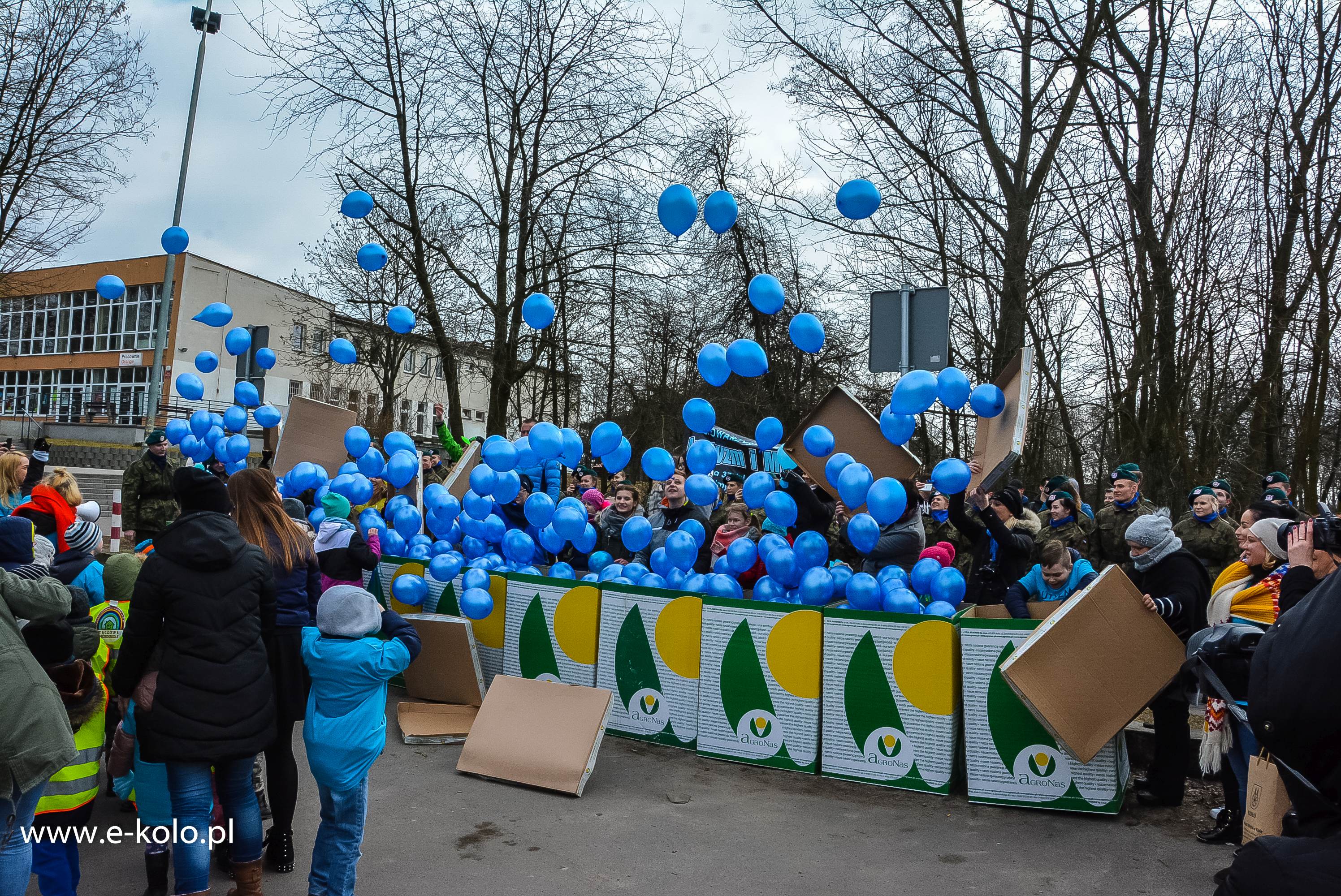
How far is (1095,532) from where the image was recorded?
24.9ft

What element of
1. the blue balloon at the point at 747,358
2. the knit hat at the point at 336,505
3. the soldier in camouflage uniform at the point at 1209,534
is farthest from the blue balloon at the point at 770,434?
the knit hat at the point at 336,505

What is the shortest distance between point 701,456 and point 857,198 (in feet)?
7.05

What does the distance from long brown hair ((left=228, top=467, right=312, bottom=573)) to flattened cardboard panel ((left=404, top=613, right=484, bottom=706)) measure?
267 centimetres

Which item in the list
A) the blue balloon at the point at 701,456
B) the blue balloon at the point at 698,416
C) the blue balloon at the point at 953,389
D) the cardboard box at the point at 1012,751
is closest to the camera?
the cardboard box at the point at 1012,751

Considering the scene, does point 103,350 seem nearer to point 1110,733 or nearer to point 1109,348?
point 1109,348

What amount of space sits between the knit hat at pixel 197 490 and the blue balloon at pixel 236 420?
578 cm

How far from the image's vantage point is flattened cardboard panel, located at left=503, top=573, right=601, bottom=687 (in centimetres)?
679

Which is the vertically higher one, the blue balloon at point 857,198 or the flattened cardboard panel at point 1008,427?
the blue balloon at point 857,198

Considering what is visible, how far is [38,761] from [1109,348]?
45.6ft

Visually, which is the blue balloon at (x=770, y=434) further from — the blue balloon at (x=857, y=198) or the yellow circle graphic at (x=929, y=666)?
the yellow circle graphic at (x=929, y=666)

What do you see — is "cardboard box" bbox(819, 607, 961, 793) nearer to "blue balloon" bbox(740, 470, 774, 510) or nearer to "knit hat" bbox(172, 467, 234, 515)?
Answer: "blue balloon" bbox(740, 470, 774, 510)

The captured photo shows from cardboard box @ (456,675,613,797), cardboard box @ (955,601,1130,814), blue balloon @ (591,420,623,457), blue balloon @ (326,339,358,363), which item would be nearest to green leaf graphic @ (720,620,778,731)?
cardboard box @ (456,675,613,797)

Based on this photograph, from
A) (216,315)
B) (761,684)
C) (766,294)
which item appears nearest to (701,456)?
(766,294)

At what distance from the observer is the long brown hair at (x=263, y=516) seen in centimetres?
433
